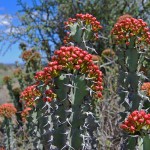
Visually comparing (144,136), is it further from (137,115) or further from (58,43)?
(58,43)

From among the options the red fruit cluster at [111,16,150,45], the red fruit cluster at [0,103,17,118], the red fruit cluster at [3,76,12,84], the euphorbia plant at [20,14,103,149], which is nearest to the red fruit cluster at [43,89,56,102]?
the euphorbia plant at [20,14,103,149]

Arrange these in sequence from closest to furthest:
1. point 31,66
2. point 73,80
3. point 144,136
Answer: point 144,136 → point 73,80 → point 31,66

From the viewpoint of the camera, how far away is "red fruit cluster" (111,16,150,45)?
429 cm

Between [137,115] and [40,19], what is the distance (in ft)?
34.1

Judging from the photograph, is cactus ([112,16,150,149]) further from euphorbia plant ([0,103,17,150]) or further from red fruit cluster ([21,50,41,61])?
red fruit cluster ([21,50,41,61])

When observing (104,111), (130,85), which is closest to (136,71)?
(130,85)

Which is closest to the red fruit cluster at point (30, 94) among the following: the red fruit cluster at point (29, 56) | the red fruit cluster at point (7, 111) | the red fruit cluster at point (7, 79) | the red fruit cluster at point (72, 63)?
the red fruit cluster at point (7, 111)

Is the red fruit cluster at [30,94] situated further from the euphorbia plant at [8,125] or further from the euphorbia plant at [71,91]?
the euphorbia plant at [71,91]

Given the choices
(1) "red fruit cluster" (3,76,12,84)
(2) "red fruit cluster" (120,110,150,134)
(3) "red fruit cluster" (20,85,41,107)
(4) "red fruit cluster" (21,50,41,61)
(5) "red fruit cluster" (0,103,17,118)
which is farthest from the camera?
(1) "red fruit cluster" (3,76,12,84)

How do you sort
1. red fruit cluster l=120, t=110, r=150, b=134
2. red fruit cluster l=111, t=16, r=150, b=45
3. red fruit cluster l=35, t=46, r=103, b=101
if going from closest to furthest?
red fruit cluster l=120, t=110, r=150, b=134 → red fruit cluster l=35, t=46, r=103, b=101 → red fruit cluster l=111, t=16, r=150, b=45

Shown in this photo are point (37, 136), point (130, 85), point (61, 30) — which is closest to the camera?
point (130, 85)

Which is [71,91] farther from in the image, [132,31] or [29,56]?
[29,56]

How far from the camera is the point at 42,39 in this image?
42.7 feet

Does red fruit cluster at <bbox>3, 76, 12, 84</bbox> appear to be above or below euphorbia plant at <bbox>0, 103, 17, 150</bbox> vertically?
above
